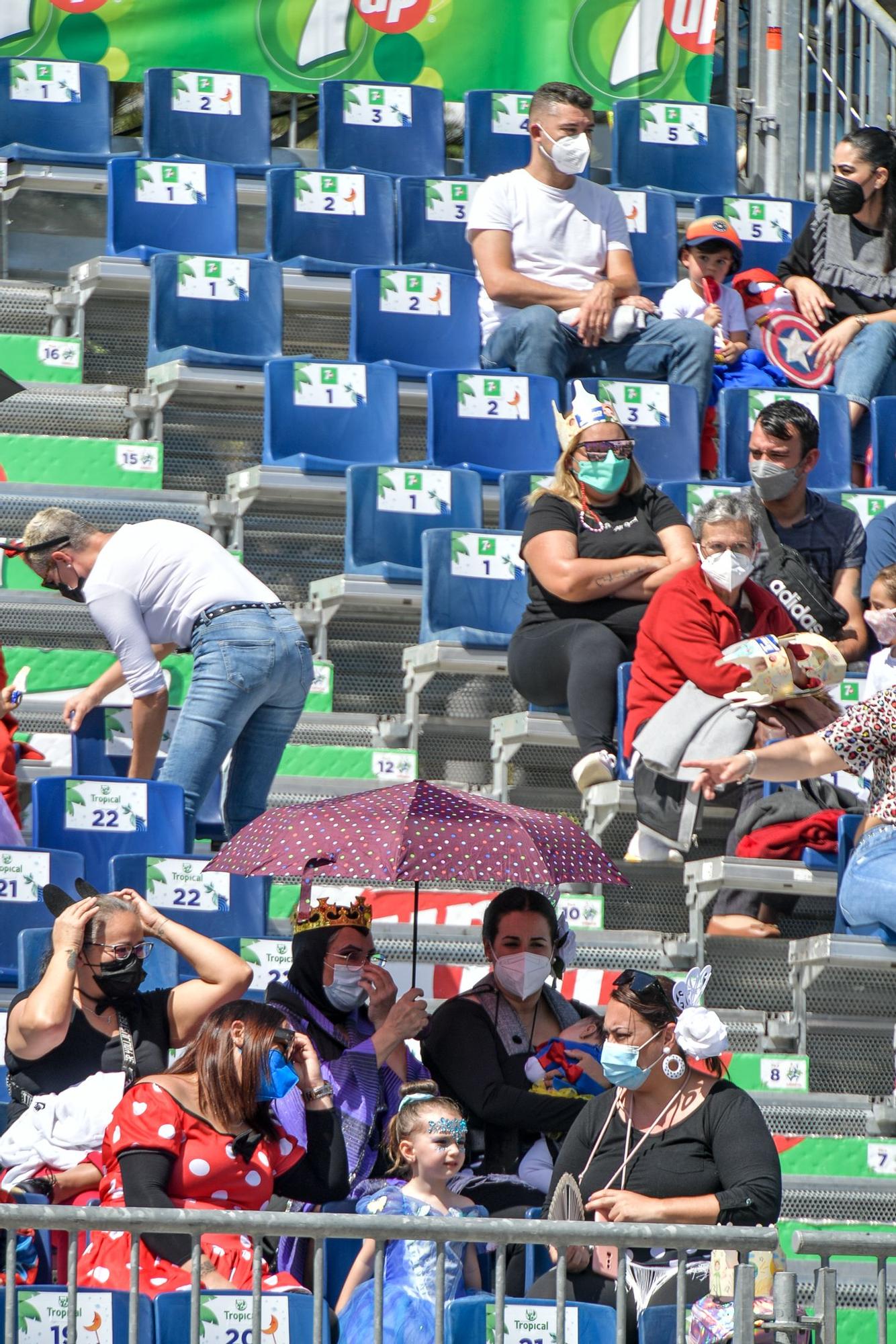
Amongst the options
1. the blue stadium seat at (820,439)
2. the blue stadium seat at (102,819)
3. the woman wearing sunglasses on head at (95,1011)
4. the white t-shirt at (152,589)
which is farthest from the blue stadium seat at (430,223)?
the woman wearing sunglasses on head at (95,1011)

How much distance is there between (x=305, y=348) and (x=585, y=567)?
2703 millimetres

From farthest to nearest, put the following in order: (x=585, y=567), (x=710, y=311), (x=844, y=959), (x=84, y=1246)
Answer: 1. (x=710, y=311)
2. (x=585, y=567)
3. (x=844, y=959)
4. (x=84, y=1246)

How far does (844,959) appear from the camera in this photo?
5.63 meters

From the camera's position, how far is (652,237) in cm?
914

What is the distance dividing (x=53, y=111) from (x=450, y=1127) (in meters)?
5.96

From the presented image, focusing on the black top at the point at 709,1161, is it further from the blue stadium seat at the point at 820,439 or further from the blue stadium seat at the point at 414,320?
the blue stadium seat at the point at 414,320

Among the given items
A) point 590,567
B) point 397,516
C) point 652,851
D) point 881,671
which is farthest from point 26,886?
point 881,671

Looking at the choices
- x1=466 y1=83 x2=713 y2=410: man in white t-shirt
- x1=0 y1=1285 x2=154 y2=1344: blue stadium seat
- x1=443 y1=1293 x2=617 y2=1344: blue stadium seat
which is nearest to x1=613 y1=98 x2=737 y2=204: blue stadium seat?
x1=466 y1=83 x2=713 y2=410: man in white t-shirt

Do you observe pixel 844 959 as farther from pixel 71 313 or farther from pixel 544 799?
pixel 71 313

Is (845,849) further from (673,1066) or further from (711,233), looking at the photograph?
(711,233)

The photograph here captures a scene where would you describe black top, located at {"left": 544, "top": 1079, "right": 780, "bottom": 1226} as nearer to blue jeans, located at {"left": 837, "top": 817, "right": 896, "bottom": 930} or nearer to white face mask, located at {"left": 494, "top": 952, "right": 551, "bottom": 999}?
white face mask, located at {"left": 494, "top": 952, "right": 551, "bottom": 999}

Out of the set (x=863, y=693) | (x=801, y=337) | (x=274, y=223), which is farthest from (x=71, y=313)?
(x=863, y=693)

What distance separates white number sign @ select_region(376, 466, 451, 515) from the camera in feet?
24.0

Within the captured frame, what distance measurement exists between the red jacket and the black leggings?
0.33ft
